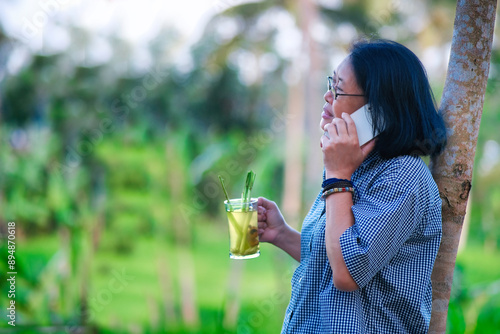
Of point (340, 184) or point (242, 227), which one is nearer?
point (340, 184)

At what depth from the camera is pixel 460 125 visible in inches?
59.1

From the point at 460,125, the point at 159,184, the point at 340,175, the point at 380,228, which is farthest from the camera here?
the point at 159,184

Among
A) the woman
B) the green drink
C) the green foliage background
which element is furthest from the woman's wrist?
the green foliage background

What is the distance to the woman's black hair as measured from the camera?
121 centimetres

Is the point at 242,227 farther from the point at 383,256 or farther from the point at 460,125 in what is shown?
the point at 460,125

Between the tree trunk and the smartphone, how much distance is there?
405 millimetres

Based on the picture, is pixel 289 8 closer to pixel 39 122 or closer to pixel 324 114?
pixel 39 122

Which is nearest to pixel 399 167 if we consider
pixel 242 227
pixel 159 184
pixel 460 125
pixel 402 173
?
pixel 402 173

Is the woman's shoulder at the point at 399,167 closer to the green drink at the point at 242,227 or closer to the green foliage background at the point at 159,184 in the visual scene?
the green drink at the point at 242,227

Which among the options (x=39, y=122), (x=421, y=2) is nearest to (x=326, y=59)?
(x=421, y=2)

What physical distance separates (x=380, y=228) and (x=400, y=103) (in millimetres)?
325

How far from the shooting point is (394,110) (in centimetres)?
122

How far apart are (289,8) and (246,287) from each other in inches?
222

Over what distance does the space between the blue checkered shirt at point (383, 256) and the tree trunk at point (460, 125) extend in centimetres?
31
